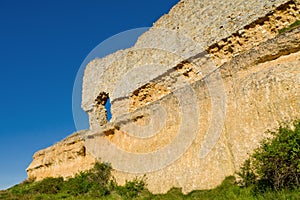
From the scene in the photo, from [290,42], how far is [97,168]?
322 inches

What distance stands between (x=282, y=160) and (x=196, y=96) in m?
3.77

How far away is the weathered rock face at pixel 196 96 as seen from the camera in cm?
756

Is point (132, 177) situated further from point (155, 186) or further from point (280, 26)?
point (280, 26)

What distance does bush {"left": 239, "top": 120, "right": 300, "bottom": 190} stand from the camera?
18.7 feet

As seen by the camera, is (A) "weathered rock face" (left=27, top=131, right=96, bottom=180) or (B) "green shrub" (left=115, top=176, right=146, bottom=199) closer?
(B) "green shrub" (left=115, top=176, right=146, bottom=199)

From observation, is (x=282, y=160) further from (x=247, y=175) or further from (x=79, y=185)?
(x=79, y=185)

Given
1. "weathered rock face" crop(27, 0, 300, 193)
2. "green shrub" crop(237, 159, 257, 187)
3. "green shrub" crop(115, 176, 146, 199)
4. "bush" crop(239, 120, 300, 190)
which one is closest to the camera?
"bush" crop(239, 120, 300, 190)

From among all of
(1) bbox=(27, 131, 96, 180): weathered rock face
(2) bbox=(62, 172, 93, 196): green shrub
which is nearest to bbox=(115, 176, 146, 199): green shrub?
(2) bbox=(62, 172, 93, 196): green shrub

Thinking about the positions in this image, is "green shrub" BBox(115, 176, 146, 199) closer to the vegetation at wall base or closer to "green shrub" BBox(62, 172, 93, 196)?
the vegetation at wall base

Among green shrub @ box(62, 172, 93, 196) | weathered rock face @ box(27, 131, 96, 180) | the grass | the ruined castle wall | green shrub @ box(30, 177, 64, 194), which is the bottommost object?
the grass

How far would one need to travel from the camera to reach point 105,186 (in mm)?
12141

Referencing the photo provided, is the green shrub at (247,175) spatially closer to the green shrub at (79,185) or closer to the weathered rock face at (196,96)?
the weathered rock face at (196,96)

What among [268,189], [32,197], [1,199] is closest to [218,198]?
[268,189]

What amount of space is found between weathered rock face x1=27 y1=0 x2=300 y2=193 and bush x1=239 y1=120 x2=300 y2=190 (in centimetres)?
84
